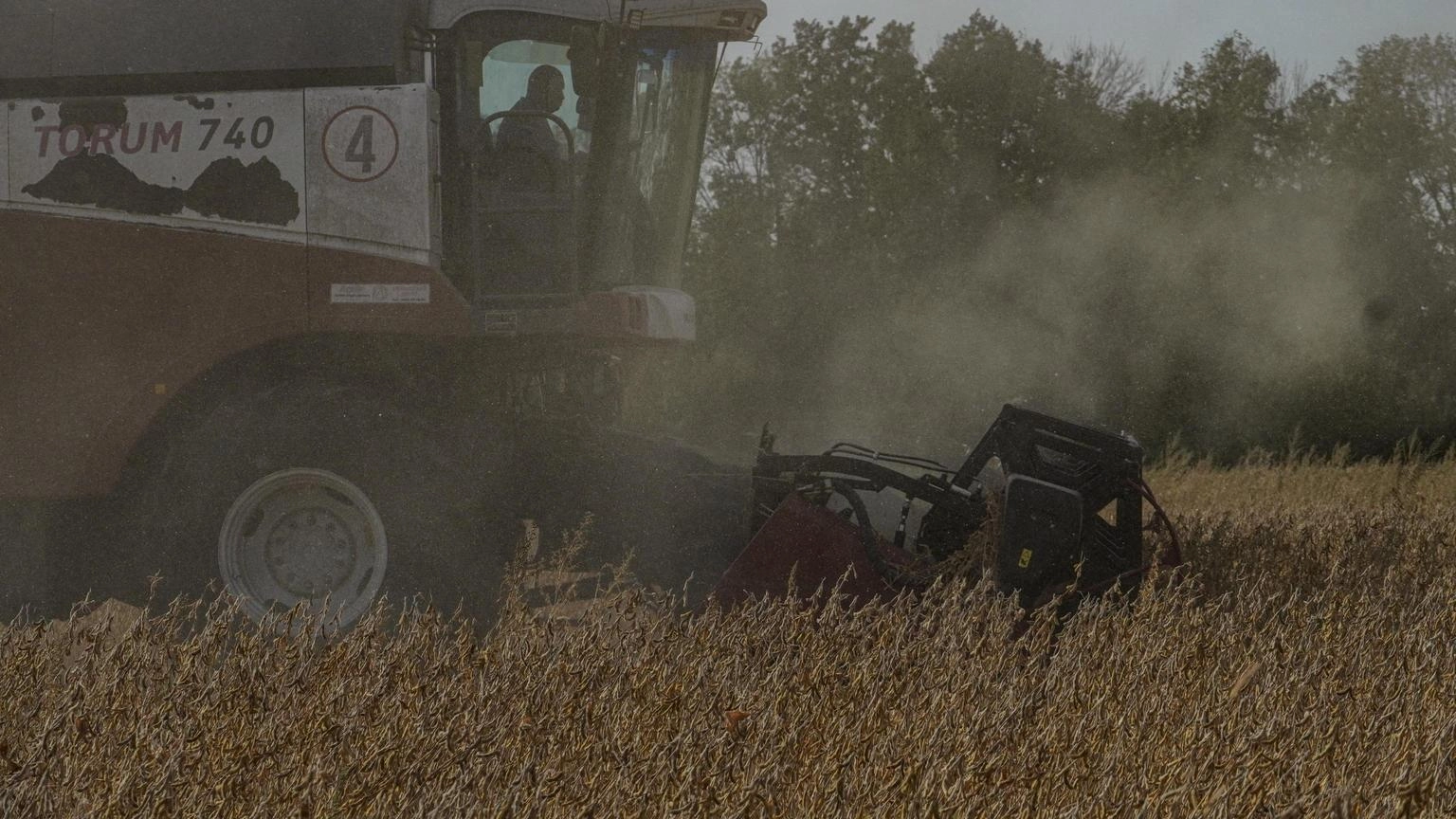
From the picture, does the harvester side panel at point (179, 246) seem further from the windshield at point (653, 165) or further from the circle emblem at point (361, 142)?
the windshield at point (653, 165)

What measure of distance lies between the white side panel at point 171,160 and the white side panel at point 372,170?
77mm

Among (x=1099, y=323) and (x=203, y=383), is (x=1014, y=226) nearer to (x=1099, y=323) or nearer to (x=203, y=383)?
(x=1099, y=323)

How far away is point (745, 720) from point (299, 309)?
10.2 ft

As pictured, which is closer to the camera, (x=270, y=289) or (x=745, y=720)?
(x=745, y=720)

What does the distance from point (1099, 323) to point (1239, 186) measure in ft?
9.15

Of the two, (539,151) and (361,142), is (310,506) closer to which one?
(361,142)

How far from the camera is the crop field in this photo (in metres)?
2.51

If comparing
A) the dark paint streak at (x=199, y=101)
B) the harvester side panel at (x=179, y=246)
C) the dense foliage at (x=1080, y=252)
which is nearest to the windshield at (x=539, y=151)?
the harvester side panel at (x=179, y=246)

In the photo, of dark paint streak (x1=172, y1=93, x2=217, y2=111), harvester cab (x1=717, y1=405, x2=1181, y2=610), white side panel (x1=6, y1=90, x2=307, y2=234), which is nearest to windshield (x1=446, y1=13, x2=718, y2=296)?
white side panel (x1=6, y1=90, x2=307, y2=234)

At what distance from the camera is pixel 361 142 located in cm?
553

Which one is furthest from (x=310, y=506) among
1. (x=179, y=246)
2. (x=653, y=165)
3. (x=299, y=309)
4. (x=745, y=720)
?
(x=745, y=720)

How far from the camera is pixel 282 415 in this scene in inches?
218

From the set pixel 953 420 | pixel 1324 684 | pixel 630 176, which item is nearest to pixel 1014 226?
pixel 953 420

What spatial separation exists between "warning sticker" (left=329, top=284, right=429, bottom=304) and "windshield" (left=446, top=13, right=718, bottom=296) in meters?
0.35
